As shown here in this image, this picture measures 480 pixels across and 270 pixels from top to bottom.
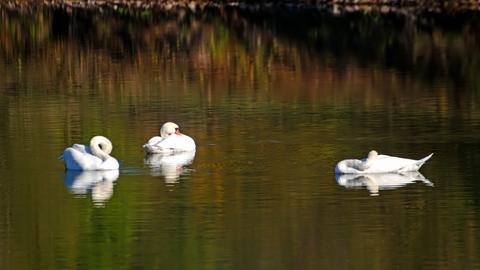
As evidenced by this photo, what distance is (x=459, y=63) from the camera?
4303cm

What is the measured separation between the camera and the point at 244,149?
86.5 feet

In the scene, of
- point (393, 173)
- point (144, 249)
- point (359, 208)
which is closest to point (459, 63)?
point (393, 173)

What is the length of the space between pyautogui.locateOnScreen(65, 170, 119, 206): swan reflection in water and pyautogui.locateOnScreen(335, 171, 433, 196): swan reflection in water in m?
2.88

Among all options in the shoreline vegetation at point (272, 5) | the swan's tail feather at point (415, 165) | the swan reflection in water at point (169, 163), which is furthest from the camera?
the shoreline vegetation at point (272, 5)

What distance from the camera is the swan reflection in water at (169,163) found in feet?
78.9

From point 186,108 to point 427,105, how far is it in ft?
14.1

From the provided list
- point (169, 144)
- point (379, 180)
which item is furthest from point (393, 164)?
point (169, 144)

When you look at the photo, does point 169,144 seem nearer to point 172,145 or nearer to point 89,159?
point 172,145

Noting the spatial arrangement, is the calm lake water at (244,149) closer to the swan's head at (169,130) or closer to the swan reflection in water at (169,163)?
the swan reflection in water at (169,163)

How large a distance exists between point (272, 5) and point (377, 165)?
146ft

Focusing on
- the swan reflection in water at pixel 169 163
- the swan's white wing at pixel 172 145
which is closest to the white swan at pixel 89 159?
the swan reflection in water at pixel 169 163

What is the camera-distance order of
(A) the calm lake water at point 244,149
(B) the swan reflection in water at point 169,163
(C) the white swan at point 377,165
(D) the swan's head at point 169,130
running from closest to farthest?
(A) the calm lake water at point 244,149 < (C) the white swan at point 377,165 < (B) the swan reflection in water at point 169,163 < (D) the swan's head at point 169,130

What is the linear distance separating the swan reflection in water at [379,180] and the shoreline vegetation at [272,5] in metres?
38.5

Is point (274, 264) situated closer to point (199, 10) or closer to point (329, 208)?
point (329, 208)
